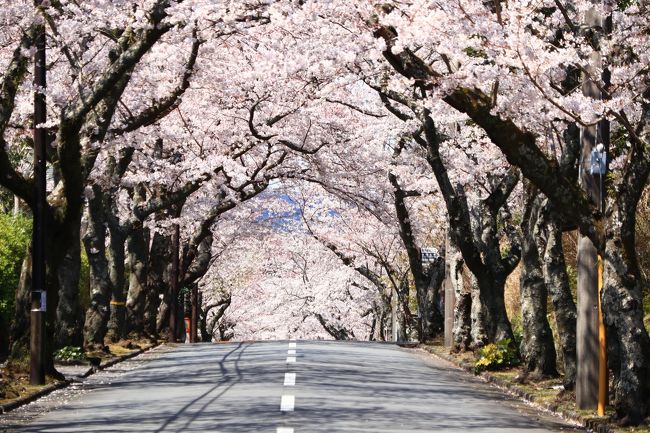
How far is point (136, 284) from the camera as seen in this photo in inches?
1533

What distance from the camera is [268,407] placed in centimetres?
1530

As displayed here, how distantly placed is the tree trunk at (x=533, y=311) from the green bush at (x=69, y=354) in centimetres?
975

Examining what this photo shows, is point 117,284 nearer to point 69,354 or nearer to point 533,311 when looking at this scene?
point 69,354

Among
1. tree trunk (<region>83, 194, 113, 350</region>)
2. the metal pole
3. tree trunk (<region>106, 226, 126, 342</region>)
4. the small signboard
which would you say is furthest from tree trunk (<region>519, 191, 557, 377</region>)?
the small signboard

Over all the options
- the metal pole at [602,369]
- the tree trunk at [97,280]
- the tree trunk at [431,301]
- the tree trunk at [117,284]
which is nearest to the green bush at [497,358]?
the metal pole at [602,369]

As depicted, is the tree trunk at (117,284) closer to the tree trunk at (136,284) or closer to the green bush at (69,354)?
the tree trunk at (136,284)

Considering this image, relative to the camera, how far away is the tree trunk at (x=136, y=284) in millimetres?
38875

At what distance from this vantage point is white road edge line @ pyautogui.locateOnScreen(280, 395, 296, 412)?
591 inches

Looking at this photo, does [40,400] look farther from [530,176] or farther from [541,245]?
[541,245]

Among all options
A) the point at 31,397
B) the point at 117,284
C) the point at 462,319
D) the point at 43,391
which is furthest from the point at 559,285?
the point at 117,284

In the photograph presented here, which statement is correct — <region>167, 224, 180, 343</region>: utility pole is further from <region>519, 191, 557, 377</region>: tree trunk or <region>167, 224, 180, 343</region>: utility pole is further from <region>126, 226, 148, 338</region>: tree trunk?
<region>519, 191, 557, 377</region>: tree trunk

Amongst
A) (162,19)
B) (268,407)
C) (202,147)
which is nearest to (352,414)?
(268,407)

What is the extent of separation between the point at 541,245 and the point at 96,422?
10.7 metres

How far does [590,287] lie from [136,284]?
24679 mm
